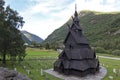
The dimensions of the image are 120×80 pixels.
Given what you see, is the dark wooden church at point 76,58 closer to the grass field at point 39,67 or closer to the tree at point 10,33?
the grass field at point 39,67

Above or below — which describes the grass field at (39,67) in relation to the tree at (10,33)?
below

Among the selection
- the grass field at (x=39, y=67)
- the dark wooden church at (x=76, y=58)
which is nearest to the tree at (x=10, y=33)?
the grass field at (x=39, y=67)

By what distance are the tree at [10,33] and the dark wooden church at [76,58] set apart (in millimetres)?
10205

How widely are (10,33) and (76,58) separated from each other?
50.9 ft

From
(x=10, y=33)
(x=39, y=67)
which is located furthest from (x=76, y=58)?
(x=10, y=33)

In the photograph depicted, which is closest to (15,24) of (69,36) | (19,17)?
(19,17)

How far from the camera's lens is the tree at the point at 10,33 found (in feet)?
139

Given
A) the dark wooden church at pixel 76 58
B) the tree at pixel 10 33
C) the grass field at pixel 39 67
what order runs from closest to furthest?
1. the grass field at pixel 39 67
2. the dark wooden church at pixel 76 58
3. the tree at pixel 10 33

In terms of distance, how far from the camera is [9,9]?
147 feet

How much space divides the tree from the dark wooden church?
33.5 ft

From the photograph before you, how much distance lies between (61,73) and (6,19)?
58.3ft

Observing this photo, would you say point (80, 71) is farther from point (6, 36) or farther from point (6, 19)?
point (6, 19)

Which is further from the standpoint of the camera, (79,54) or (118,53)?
(118,53)

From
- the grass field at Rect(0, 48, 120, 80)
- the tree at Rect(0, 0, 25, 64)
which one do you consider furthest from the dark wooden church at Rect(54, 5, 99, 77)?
the tree at Rect(0, 0, 25, 64)
